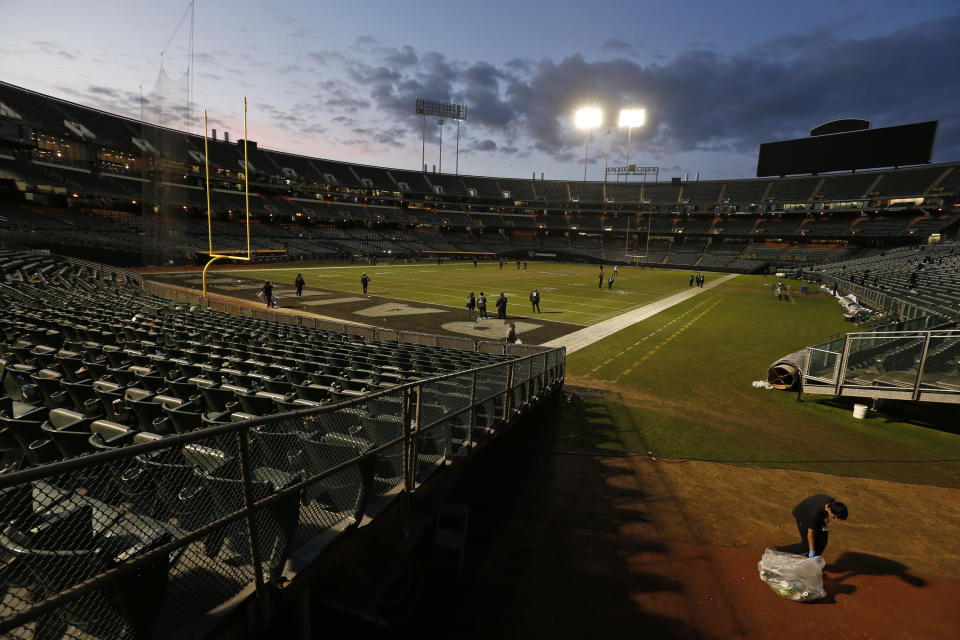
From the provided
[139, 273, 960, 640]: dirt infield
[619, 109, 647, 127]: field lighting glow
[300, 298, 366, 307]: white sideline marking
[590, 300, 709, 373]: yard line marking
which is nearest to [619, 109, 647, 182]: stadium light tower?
[619, 109, 647, 127]: field lighting glow

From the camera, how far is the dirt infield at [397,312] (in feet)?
67.6

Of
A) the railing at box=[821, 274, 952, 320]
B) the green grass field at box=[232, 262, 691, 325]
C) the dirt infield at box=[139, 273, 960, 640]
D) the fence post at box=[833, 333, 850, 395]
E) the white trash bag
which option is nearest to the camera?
the dirt infield at box=[139, 273, 960, 640]

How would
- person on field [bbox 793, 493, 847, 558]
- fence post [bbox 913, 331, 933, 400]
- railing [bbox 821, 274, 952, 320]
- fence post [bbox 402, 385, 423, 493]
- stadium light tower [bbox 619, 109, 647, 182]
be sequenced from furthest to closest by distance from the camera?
stadium light tower [bbox 619, 109, 647, 182] → railing [bbox 821, 274, 952, 320] → fence post [bbox 913, 331, 933, 400] → person on field [bbox 793, 493, 847, 558] → fence post [bbox 402, 385, 423, 493]

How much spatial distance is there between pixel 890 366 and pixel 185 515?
15161 mm

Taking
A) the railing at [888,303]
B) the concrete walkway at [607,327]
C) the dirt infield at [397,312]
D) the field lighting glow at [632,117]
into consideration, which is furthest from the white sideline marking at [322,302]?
Answer: the field lighting glow at [632,117]

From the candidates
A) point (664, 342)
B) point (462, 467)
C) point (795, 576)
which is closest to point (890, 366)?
point (664, 342)

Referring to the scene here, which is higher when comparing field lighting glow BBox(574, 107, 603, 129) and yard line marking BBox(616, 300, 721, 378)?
field lighting glow BBox(574, 107, 603, 129)

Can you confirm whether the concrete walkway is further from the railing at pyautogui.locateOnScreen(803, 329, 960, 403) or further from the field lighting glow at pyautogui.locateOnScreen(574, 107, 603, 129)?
the field lighting glow at pyautogui.locateOnScreen(574, 107, 603, 129)

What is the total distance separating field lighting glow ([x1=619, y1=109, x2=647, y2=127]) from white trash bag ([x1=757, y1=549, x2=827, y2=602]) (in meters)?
73.7

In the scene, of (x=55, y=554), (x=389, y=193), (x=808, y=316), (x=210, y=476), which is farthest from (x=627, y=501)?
(x=389, y=193)

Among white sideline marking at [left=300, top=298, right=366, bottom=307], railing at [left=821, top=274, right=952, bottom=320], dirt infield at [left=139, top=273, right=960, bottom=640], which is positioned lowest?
dirt infield at [left=139, top=273, right=960, bottom=640]

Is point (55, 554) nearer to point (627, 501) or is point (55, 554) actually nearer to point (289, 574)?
point (289, 574)

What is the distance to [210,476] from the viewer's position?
3.08 metres

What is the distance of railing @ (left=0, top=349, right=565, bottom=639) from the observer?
233cm
